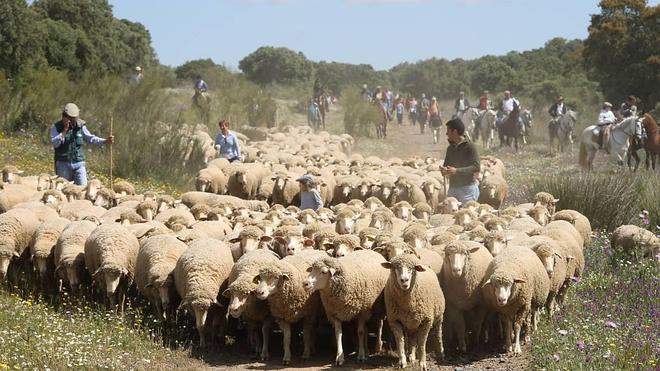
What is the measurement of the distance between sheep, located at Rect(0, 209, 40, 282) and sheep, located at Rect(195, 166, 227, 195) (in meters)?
5.78

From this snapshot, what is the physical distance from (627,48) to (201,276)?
33.5 meters

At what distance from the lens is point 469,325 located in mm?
9711

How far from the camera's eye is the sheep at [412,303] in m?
8.36

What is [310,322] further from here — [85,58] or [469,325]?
[85,58]

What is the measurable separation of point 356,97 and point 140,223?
29.0 m

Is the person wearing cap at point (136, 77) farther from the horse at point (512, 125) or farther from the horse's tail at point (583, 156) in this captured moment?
the horse at point (512, 125)

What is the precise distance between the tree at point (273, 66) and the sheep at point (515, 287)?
85140mm

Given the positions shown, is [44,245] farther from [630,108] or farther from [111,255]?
[630,108]

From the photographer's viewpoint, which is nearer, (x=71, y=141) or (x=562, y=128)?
(x=71, y=141)

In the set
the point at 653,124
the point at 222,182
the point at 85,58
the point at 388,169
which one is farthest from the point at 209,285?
the point at 85,58

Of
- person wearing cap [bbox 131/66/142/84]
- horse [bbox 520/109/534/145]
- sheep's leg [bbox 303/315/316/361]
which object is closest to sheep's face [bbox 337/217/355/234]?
sheep's leg [bbox 303/315/316/361]

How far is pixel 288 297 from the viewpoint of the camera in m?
8.66

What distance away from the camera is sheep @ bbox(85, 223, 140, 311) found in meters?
9.77

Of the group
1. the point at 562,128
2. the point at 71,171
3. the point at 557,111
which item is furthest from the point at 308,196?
the point at 557,111
